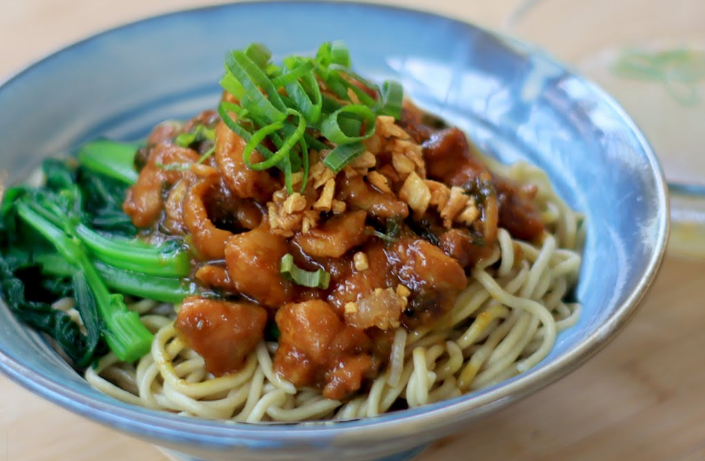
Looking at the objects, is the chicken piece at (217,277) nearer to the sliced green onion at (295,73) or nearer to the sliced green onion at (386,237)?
the sliced green onion at (386,237)

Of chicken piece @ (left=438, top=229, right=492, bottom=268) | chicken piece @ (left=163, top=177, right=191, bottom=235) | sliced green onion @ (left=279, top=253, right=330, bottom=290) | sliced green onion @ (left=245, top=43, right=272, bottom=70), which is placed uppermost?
sliced green onion @ (left=245, top=43, right=272, bottom=70)

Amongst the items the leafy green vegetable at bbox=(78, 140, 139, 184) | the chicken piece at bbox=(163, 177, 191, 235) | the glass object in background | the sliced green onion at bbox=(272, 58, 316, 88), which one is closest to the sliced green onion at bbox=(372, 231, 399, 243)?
the sliced green onion at bbox=(272, 58, 316, 88)

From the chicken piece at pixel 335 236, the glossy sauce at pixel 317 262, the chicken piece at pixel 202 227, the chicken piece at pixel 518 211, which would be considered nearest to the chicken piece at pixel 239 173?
the glossy sauce at pixel 317 262

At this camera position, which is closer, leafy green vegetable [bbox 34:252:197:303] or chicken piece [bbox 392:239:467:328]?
chicken piece [bbox 392:239:467:328]

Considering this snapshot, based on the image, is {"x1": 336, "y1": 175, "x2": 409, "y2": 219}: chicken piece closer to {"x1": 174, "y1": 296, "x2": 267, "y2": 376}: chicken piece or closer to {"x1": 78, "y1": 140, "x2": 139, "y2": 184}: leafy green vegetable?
{"x1": 174, "y1": 296, "x2": 267, "y2": 376}: chicken piece

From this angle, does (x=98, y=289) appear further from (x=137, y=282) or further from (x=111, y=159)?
(x=111, y=159)

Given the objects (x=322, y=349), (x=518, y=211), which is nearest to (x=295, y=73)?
(x=322, y=349)
